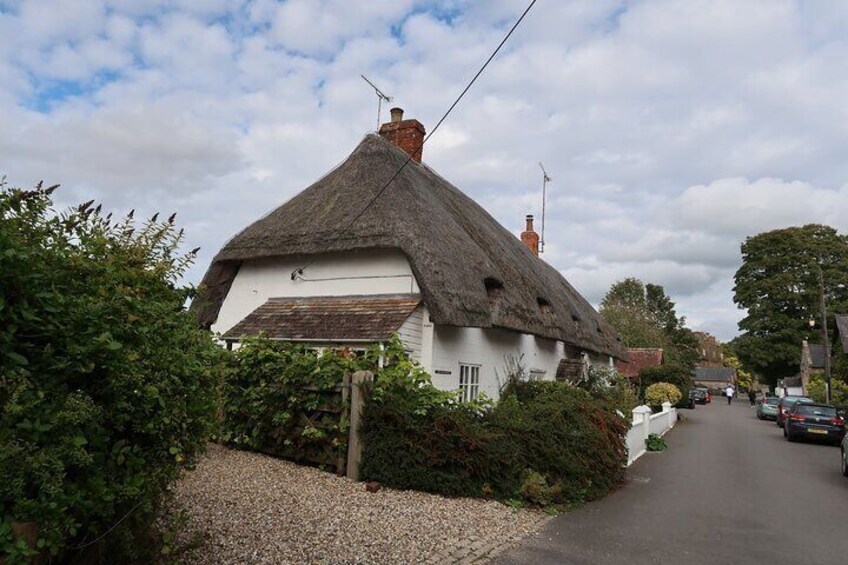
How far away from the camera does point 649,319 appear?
197 ft

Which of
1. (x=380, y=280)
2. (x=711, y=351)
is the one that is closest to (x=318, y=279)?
(x=380, y=280)

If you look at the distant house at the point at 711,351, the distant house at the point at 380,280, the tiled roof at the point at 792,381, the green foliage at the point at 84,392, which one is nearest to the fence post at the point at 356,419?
the distant house at the point at 380,280

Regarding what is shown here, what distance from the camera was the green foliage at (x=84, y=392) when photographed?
2932 mm

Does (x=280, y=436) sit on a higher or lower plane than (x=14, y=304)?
lower

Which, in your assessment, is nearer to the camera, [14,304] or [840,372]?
[14,304]

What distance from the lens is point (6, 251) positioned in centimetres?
288

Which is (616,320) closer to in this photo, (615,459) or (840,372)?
(840,372)

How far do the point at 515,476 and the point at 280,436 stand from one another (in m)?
3.51

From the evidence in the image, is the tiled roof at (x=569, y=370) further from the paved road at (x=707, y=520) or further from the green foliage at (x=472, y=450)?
the green foliage at (x=472, y=450)

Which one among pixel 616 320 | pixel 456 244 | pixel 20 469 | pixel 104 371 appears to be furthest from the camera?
pixel 616 320

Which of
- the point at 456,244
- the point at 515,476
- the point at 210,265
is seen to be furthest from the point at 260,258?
the point at 515,476

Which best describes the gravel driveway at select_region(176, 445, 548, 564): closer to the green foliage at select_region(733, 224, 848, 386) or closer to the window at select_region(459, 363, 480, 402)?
the window at select_region(459, 363, 480, 402)

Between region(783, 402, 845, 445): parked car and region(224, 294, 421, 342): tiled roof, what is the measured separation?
16.4m

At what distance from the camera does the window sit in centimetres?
1245
